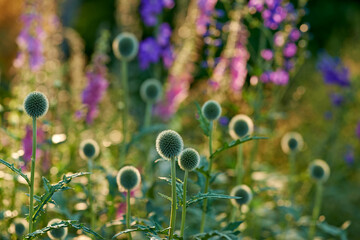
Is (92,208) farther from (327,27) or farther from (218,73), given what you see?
(327,27)

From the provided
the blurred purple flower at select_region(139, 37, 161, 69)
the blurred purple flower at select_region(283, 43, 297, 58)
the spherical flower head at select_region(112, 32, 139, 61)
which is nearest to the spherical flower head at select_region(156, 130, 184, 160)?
the spherical flower head at select_region(112, 32, 139, 61)

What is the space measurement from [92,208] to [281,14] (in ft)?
5.17

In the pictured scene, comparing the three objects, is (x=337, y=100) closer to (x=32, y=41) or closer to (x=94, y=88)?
(x=94, y=88)

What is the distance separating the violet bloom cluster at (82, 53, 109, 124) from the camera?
271 centimetres

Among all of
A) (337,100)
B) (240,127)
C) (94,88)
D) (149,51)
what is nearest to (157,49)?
(149,51)

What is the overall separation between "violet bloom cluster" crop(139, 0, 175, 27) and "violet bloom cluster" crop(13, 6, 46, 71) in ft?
2.61

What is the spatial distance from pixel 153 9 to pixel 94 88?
884mm

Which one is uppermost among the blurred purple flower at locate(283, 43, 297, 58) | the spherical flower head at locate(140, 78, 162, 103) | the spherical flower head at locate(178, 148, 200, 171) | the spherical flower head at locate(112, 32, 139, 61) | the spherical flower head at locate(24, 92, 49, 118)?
the blurred purple flower at locate(283, 43, 297, 58)

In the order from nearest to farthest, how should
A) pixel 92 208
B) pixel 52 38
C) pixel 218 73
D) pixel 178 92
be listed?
1. pixel 92 208
2. pixel 218 73
3. pixel 52 38
4. pixel 178 92

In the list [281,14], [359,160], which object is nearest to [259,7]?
[281,14]

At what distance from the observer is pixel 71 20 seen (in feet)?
32.3

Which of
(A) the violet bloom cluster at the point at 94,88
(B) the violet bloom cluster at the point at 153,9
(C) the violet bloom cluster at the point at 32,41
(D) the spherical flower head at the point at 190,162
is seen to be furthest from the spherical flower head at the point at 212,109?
(B) the violet bloom cluster at the point at 153,9

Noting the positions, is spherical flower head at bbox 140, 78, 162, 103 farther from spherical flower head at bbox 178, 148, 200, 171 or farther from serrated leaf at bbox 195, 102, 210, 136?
spherical flower head at bbox 178, 148, 200, 171

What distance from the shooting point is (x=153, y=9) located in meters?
3.29
